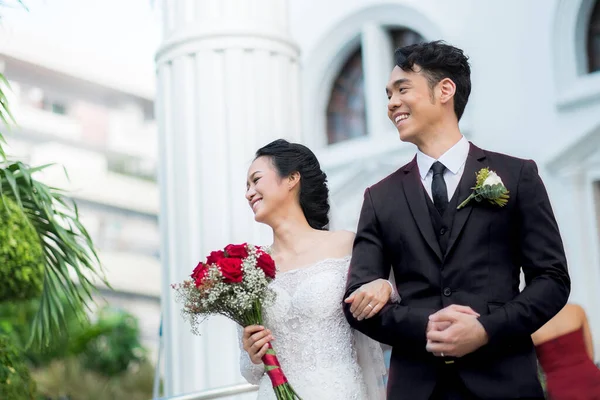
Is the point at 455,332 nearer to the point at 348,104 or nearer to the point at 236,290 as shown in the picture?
the point at 236,290

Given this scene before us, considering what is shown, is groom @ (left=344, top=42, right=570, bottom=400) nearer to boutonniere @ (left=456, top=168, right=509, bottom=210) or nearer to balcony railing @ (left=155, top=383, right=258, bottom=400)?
boutonniere @ (left=456, top=168, right=509, bottom=210)

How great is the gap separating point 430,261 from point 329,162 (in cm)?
1020

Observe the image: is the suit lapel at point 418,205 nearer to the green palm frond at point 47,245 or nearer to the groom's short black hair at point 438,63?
the groom's short black hair at point 438,63

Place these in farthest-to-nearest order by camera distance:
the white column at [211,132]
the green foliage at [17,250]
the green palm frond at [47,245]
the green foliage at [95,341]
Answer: the green foliage at [95,341] → the white column at [211,132] → the green foliage at [17,250] → the green palm frond at [47,245]

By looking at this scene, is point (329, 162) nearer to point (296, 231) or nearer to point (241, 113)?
point (241, 113)

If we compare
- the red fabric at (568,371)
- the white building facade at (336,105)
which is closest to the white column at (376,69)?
the white building facade at (336,105)

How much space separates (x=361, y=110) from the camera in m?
13.1

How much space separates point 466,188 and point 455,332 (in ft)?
1.61

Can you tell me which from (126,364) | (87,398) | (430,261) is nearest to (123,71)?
(126,364)

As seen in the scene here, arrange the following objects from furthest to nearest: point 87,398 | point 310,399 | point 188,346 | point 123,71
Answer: point 123,71
point 87,398
point 188,346
point 310,399

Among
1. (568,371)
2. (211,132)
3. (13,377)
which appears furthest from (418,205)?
(211,132)

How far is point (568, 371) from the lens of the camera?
380cm

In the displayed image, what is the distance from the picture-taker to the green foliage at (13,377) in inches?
182

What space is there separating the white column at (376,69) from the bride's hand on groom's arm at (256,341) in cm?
931
